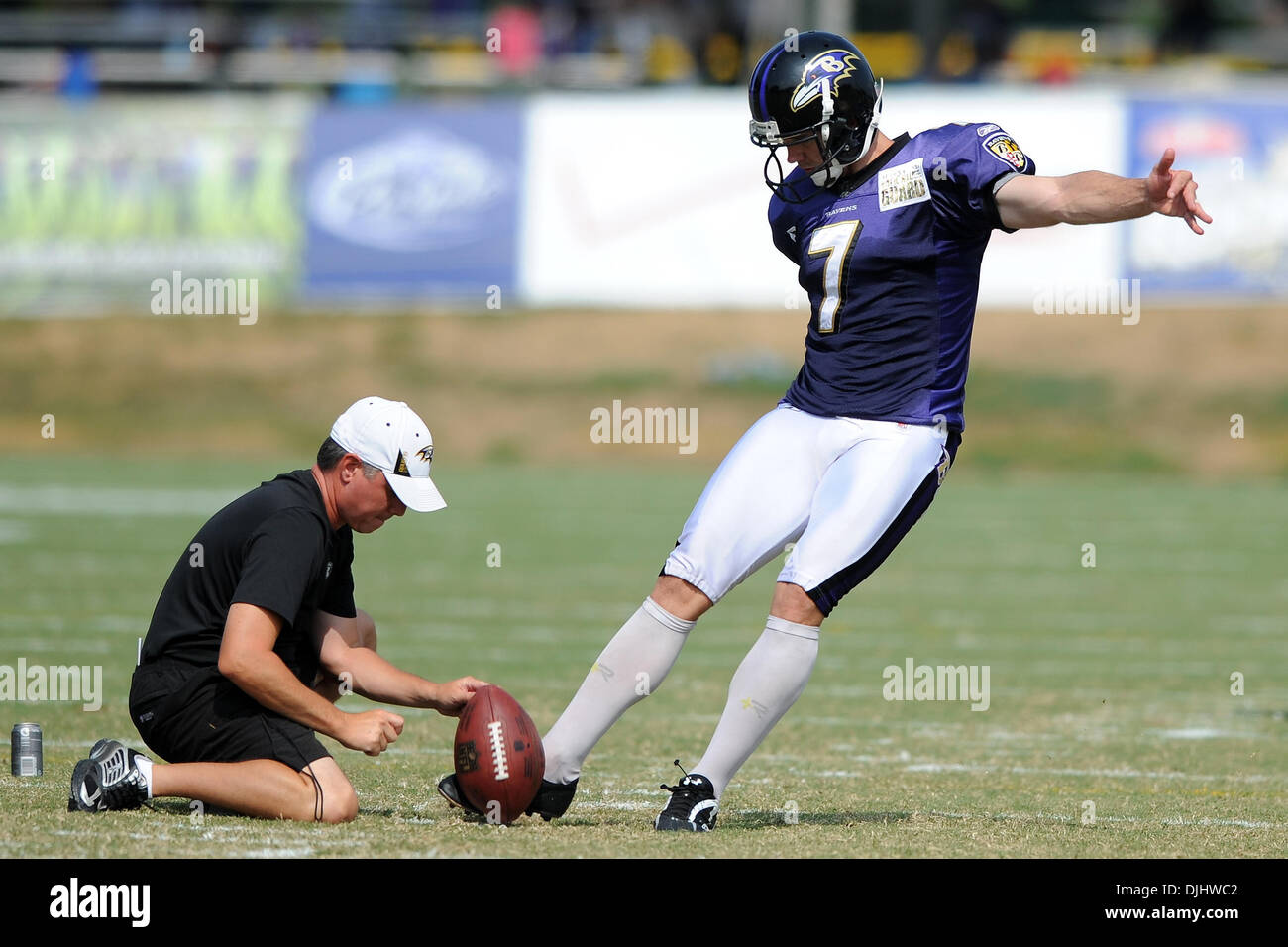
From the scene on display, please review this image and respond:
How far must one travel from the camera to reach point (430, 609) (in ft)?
33.5

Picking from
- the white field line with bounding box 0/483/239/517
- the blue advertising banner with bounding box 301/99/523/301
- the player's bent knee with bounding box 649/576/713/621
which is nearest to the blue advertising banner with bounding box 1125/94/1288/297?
the blue advertising banner with bounding box 301/99/523/301

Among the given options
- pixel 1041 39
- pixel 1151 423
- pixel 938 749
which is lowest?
pixel 938 749

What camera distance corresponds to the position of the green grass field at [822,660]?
491 centimetres

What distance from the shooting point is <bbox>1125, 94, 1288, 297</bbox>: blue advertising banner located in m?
18.7

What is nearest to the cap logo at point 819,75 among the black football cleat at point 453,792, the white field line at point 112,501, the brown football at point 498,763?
the brown football at point 498,763

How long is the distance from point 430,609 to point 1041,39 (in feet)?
54.4

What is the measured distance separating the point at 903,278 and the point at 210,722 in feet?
7.83

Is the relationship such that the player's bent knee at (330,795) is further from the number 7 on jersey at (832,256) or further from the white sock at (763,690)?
the number 7 on jersey at (832,256)

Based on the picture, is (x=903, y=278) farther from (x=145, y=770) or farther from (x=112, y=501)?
(x=112, y=501)

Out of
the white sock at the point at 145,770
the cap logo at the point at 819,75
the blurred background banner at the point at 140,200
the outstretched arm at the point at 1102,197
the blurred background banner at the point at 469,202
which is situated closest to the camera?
the outstretched arm at the point at 1102,197

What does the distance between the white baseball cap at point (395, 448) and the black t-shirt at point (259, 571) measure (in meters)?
0.20
